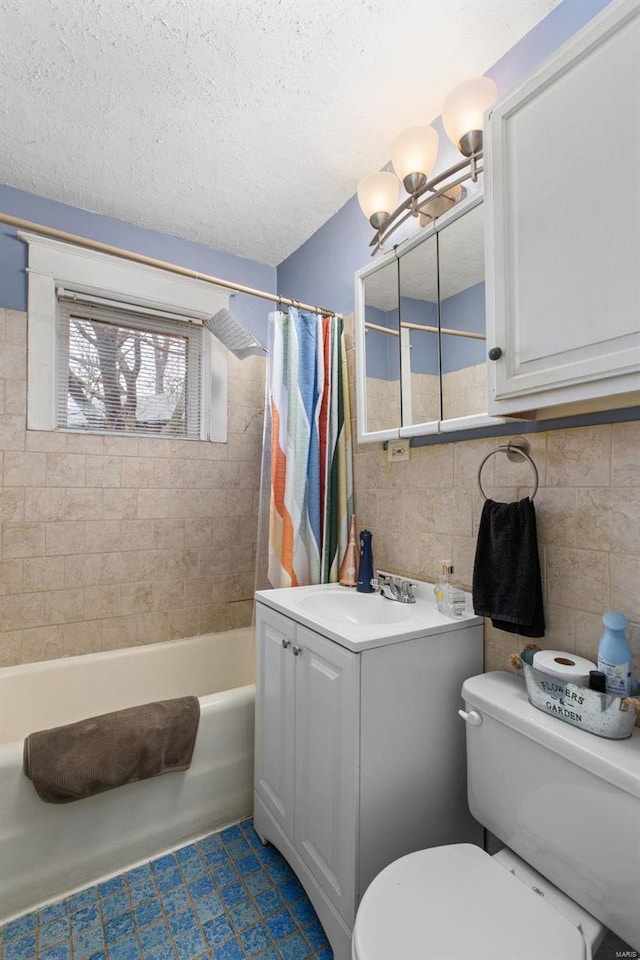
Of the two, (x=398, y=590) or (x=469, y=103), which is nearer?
(x=469, y=103)

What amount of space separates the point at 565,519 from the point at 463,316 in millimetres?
699

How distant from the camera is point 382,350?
183 centimetres

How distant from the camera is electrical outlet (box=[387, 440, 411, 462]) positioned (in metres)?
1.76

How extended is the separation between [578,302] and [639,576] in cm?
63

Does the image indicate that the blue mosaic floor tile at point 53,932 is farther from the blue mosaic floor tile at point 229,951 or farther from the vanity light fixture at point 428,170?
the vanity light fixture at point 428,170

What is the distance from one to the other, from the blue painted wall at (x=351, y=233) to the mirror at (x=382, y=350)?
0.74 ft

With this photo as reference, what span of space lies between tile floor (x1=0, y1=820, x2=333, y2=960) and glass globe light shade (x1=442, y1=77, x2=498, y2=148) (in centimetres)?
237

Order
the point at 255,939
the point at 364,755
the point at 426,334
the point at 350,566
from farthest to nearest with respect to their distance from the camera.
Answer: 1. the point at 350,566
2. the point at 426,334
3. the point at 255,939
4. the point at 364,755

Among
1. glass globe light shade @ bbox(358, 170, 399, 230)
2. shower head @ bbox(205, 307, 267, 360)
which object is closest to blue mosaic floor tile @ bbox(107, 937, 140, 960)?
shower head @ bbox(205, 307, 267, 360)

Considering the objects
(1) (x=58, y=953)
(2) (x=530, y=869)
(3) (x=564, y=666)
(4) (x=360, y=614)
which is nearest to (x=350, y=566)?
(4) (x=360, y=614)

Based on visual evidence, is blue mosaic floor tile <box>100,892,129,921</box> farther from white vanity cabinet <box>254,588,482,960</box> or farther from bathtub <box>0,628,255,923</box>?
white vanity cabinet <box>254,588,482,960</box>

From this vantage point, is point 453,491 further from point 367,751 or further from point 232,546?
point 232,546

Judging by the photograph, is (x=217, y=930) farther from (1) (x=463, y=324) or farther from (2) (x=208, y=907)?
(1) (x=463, y=324)

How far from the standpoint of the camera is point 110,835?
1521 mm
